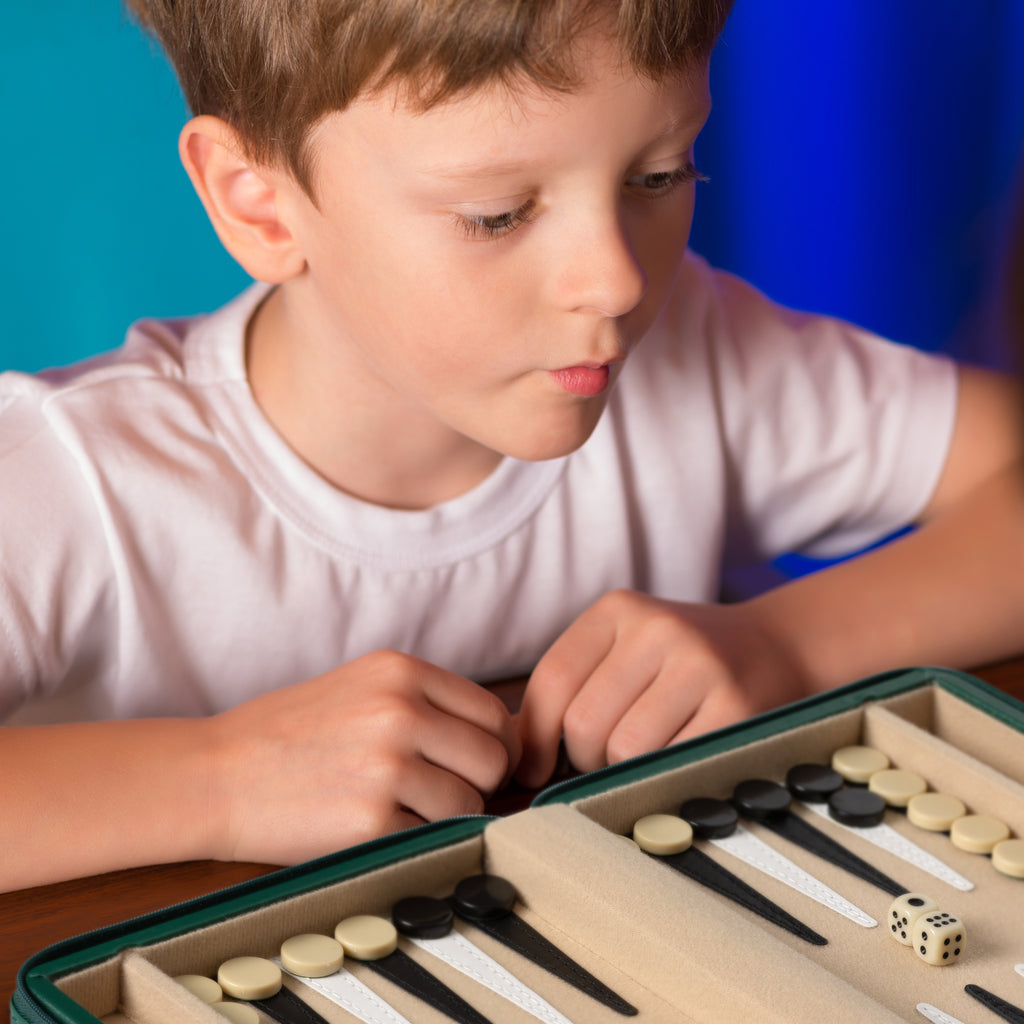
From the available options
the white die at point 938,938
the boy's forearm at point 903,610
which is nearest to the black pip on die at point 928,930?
the white die at point 938,938

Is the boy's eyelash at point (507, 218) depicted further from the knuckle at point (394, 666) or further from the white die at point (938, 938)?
the white die at point (938, 938)

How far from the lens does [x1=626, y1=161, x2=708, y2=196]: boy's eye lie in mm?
836

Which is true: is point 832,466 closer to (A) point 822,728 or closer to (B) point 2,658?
(A) point 822,728

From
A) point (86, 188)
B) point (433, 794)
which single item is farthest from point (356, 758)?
point (86, 188)

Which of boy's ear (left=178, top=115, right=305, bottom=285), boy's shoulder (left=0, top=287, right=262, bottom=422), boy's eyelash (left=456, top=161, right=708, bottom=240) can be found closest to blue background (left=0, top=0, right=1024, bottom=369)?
boy's shoulder (left=0, top=287, right=262, bottom=422)

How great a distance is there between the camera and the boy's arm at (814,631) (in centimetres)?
90

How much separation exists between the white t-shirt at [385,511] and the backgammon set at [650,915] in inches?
15.4

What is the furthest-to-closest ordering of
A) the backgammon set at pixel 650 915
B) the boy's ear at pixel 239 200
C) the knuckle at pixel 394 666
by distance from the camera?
the boy's ear at pixel 239 200, the knuckle at pixel 394 666, the backgammon set at pixel 650 915

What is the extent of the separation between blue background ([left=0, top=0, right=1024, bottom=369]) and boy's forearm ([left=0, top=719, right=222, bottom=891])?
1474mm

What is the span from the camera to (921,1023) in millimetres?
638

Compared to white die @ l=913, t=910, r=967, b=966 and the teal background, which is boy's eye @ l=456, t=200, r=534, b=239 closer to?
white die @ l=913, t=910, r=967, b=966

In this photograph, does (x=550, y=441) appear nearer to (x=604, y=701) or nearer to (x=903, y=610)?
(x=604, y=701)

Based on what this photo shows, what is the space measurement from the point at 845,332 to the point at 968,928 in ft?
2.44

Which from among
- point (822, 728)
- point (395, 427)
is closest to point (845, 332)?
point (395, 427)
